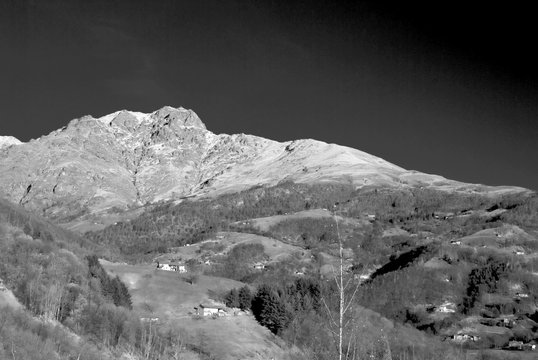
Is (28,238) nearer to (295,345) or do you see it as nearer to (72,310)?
(72,310)

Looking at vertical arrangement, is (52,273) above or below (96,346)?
above

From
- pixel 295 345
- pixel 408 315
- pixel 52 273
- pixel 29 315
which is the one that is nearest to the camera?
pixel 29 315

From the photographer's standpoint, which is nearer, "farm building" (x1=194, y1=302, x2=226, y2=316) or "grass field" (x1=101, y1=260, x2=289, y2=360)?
"grass field" (x1=101, y1=260, x2=289, y2=360)

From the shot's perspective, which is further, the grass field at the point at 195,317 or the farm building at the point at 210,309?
the farm building at the point at 210,309

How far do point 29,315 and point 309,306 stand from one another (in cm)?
5759

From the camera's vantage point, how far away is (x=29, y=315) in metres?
68.9

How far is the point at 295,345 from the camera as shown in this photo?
101 meters

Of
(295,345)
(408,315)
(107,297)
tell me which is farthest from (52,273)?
(408,315)

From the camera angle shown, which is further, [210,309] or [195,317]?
[210,309]

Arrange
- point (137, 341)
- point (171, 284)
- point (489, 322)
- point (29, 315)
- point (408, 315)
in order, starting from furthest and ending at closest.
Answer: point (408, 315) < point (489, 322) < point (171, 284) < point (137, 341) < point (29, 315)

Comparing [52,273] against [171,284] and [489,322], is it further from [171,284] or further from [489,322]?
[489,322]

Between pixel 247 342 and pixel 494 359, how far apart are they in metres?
59.3

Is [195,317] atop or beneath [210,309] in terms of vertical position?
beneath

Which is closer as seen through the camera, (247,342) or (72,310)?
(72,310)
